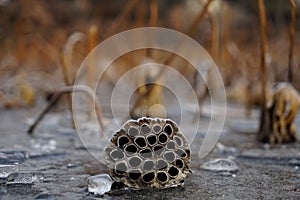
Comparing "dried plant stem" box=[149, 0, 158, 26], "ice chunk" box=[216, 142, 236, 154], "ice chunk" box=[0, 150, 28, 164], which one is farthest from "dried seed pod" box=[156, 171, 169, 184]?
"dried plant stem" box=[149, 0, 158, 26]

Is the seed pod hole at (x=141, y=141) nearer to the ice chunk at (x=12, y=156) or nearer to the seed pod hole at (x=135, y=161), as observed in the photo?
the seed pod hole at (x=135, y=161)

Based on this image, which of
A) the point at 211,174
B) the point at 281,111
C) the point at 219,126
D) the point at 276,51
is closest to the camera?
the point at 211,174

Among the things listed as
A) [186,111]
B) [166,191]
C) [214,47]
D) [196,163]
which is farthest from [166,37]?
[166,191]

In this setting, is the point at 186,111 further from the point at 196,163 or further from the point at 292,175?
the point at 292,175

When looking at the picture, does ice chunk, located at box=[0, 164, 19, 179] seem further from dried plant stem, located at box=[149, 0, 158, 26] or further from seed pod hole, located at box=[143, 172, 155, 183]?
dried plant stem, located at box=[149, 0, 158, 26]

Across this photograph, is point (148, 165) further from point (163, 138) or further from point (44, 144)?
point (44, 144)

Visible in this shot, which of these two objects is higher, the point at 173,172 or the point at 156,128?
the point at 156,128

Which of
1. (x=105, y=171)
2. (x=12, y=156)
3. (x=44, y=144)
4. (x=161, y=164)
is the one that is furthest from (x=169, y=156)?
(x=44, y=144)

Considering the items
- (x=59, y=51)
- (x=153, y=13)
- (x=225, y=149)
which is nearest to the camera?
(x=225, y=149)
